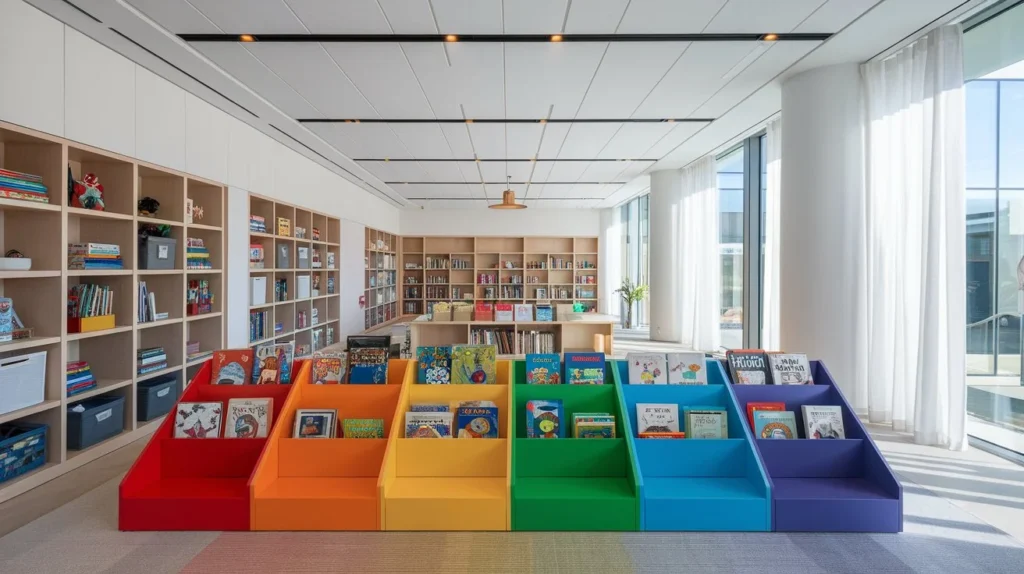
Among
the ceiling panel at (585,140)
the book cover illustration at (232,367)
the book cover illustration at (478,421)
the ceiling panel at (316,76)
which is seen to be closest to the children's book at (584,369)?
the book cover illustration at (478,421)

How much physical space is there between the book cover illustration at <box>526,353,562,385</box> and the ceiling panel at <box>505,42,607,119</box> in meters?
2.38

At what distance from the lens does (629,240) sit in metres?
13.3

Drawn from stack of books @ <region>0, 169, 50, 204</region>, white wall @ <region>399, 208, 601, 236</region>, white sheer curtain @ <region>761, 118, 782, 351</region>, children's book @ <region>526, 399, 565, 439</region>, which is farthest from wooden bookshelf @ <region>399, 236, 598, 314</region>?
children's book @ <region>526, 399, 565, 439</region>

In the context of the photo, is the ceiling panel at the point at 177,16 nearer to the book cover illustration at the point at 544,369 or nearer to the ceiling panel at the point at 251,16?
the ceiling panel at the point at 251,16

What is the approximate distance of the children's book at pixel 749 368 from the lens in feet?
9.44

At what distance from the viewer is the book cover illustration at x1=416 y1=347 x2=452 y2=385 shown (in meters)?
2.86

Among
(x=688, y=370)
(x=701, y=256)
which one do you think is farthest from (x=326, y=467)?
(x=701, y=256)

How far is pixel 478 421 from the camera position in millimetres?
2648

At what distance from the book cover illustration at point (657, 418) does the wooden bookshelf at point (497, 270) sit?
1057cm

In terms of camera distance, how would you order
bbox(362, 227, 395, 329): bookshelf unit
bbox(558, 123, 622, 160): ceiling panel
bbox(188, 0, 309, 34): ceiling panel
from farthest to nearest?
bbox(362, 227, 395, 329): bookshelf unit → bbox(558, 123, 622, 160): ceiling panel → bbox(188, 0, 309, 34): ceiling panel

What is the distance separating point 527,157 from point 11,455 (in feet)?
20.6

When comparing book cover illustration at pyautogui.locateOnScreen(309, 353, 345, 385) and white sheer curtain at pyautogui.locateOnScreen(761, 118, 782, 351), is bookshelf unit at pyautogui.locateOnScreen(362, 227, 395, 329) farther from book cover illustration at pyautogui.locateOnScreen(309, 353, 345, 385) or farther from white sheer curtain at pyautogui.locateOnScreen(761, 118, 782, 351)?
book cover illustration at pyautogui.locateOnScreen(309, 353, 345, 385)

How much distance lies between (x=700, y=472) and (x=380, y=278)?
9895 millimetres

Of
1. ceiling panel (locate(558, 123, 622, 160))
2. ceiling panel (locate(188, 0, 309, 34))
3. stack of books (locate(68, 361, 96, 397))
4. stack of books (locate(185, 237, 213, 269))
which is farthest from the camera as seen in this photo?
ceiling panel (locate(558, 123, 622, 160))
